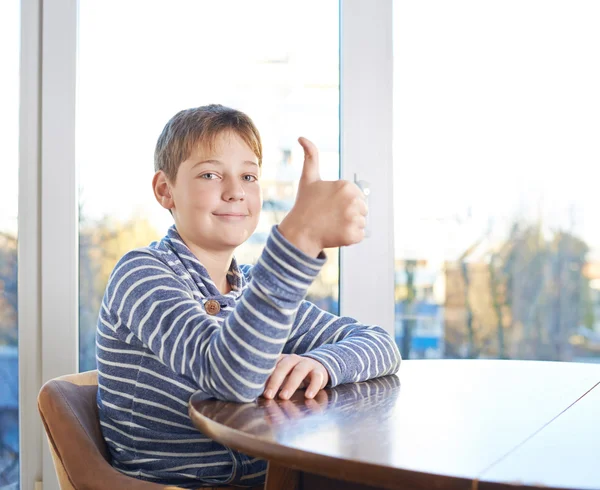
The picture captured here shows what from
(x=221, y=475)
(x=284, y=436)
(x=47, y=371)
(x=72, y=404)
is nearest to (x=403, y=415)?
(x=284, y=436)

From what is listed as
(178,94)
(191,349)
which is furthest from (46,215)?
(191,349)

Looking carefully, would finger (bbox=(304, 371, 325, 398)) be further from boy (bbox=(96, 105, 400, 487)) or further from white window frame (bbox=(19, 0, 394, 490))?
white window frame (bbox=(19, 0, 394, 490))

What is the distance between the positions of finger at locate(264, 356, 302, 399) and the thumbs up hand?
0.21 m

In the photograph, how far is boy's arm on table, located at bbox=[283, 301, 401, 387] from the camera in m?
1.16

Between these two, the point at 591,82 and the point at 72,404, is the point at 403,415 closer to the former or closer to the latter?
the point at 72,404

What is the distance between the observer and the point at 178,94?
2.13 meters

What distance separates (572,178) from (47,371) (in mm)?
1704

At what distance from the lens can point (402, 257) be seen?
2219 mm

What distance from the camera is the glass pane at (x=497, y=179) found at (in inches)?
87.4

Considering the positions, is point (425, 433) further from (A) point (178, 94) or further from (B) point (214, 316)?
(A) point (178, 94)

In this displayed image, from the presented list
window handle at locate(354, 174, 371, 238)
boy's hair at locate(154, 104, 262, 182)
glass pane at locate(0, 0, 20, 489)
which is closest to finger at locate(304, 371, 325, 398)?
boy's hair at locate(154, 104, 262, 182)

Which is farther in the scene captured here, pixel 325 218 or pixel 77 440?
pixel 77 440

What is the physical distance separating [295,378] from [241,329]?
0.49ft

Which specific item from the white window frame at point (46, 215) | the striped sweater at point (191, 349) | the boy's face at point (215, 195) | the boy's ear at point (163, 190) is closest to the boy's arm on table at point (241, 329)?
the striped sweater at point (191, 349)
